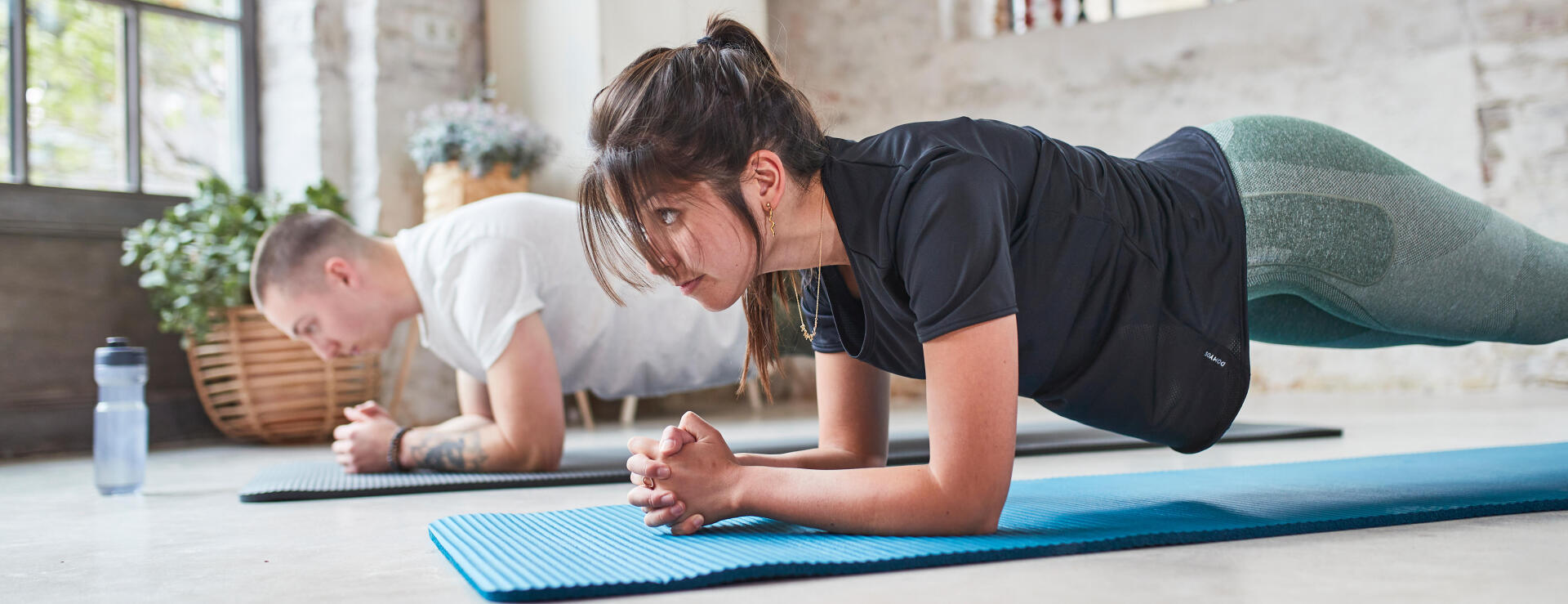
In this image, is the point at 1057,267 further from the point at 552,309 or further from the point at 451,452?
the point at 451,452

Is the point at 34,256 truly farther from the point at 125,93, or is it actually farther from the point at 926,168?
the point at 926,168

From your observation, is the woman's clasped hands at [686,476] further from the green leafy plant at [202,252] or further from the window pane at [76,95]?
the window pane at [76,95]

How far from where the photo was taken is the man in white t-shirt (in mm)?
2092

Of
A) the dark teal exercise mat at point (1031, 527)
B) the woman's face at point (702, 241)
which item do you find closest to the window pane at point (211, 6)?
the dark teal exercise mat at point (1031, 527)

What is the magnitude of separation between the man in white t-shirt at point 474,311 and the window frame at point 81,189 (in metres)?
1.96

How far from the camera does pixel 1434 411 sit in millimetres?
3365

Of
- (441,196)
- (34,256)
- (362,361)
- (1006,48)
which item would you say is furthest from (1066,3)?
(34,256)

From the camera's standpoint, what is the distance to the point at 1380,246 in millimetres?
1436

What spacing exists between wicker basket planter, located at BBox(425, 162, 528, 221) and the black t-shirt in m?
2.95

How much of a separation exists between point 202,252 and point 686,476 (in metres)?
2.94

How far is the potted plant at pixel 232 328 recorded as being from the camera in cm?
356

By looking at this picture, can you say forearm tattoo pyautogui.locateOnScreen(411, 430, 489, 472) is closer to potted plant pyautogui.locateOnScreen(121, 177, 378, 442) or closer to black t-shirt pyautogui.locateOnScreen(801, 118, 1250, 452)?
black t-shirt pyautogui.locateOnScreen(801, 118, 1250, 452)

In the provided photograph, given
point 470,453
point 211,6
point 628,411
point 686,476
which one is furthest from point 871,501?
point 211,6

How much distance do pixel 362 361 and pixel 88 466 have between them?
960 mm
